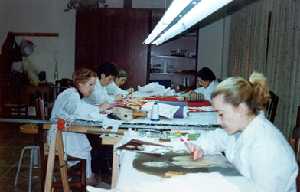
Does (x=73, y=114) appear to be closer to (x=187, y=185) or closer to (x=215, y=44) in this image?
(x=187, y=185)

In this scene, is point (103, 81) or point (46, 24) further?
point (46, 24)

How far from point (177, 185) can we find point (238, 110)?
47cm

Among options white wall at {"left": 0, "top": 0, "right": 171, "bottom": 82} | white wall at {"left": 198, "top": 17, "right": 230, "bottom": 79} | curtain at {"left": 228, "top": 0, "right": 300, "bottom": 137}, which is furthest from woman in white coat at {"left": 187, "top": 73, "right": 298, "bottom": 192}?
white wall at {"left": 0, "top": 0, "right": 171, "bottom": 82}

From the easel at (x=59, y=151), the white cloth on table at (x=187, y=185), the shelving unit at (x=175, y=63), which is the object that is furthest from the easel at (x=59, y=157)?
the shelving unit at (x=175, y=63)

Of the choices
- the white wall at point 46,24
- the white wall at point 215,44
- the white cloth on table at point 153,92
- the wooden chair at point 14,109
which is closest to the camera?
the white cloth on table at point 153,92

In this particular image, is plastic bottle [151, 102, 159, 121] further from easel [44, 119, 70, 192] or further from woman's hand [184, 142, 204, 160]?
woman's hand [184, 142, 204, 160]

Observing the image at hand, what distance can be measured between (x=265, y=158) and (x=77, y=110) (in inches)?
82.6

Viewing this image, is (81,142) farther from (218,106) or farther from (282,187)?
(282,187)

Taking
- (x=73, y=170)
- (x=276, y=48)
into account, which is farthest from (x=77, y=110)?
(x=276, y=48)

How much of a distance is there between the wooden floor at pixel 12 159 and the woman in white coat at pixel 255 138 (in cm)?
278

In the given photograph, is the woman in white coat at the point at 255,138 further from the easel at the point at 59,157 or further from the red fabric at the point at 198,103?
the red fabric at the point at 198,103

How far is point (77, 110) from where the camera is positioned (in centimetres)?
369

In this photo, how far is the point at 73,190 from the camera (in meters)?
4.09

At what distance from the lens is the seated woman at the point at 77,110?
12.1 feet
